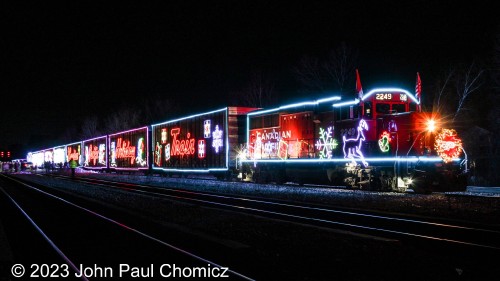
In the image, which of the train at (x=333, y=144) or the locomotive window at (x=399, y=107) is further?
the locomotive window at (x=399, y=107)

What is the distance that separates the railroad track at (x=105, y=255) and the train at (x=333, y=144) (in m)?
10.9

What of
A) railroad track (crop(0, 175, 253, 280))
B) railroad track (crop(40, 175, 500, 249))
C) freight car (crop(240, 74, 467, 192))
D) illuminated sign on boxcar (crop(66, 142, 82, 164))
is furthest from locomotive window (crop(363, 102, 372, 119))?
illuminated sign on boxcar (crop(66, 142, 82, 164))

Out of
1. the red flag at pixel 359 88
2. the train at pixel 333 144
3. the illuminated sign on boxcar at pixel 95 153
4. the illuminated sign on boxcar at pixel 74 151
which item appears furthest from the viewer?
the illuminated sign on boxcar at pixel 74 151

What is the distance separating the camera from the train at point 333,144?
19.1 meters

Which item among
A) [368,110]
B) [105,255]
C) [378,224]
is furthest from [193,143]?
[105,255]

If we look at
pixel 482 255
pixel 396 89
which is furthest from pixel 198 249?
pixel 396 89

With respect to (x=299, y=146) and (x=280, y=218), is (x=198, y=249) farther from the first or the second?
(x=299, y=146)

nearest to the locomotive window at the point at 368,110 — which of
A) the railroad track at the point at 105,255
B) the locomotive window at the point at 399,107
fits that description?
the locomotive window at the point at 399,107

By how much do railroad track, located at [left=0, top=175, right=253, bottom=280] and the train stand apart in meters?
10.9

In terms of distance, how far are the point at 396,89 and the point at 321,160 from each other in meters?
4.86

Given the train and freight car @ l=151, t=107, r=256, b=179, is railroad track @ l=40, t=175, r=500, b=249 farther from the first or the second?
freight car @ l=151, t=107, r=256, b=179

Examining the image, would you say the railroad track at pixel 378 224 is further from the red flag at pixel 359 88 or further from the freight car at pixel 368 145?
the red flag at pixel 359 88

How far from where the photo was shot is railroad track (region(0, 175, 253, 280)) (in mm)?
7473

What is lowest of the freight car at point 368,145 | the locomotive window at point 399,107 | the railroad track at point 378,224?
the railroad track at point 378,224
